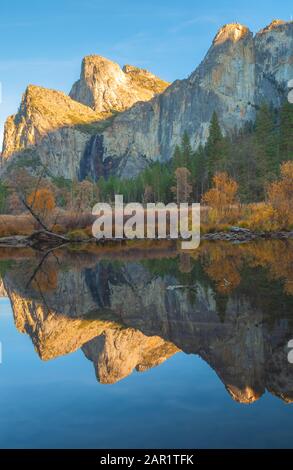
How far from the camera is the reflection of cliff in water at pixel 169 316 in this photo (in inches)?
345

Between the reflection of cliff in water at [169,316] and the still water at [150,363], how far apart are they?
0.12 feet

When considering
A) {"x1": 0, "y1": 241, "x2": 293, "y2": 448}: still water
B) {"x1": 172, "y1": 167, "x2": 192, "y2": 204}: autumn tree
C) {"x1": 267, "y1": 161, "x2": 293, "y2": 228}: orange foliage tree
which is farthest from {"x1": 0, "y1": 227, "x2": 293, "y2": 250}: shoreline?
{"x1": 172, "y1": 167, "x2": 192, "y2": 204}: autumn tree

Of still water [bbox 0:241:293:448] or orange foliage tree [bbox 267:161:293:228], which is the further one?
orange foliage tree [bbox 267:161:293:228]

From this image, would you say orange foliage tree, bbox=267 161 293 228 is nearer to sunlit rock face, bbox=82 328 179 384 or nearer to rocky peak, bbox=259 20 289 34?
sunlit rock face, bbox=82 328 179 384

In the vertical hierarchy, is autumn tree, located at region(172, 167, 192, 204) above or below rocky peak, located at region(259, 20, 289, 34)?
below

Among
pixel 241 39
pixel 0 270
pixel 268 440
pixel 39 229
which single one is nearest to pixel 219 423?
pixel 268 440

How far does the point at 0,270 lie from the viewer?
24547 millimetres

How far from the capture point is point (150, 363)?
911 centimetres

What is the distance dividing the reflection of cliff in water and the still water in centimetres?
4

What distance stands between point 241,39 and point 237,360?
21572 cm

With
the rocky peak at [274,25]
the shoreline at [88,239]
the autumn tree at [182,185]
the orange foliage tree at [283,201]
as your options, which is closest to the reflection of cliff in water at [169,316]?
the shoreline at [88,239]

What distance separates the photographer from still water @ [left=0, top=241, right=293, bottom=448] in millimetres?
6293

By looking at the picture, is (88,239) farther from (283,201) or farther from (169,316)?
(169,316)

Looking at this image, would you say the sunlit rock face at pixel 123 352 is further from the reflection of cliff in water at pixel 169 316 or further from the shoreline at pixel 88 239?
the shoreline at pixel 88 239
